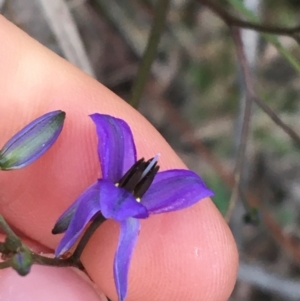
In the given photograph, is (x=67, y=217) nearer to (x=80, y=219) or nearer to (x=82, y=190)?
(x=80, y=219)

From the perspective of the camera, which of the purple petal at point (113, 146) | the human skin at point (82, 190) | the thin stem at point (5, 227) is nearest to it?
the thin stem at point (5, 227)

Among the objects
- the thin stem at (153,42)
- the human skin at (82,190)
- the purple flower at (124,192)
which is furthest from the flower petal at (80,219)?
the thin stem at (153,42)

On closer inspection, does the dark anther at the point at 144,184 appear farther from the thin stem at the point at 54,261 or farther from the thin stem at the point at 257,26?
the thin stem at the point at 257,26

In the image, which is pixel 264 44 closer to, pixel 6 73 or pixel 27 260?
pixel 6 73

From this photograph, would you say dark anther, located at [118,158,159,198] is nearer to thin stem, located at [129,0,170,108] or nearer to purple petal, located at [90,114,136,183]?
purple petal, located at [90,114,136,183]

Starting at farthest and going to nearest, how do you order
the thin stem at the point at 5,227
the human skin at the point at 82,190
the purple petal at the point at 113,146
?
the human skin at the point at 82,190 → the purple petal at the point at 113,146 → the thin stem at the point at 5,227

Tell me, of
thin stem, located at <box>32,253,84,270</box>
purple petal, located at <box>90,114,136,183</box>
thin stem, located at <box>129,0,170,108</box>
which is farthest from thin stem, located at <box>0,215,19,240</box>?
thin stem, located at <box>129,0,170,108</box>

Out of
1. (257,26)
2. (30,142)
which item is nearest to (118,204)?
(30,142)

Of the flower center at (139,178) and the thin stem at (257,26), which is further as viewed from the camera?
the thin stem at (257,26)
